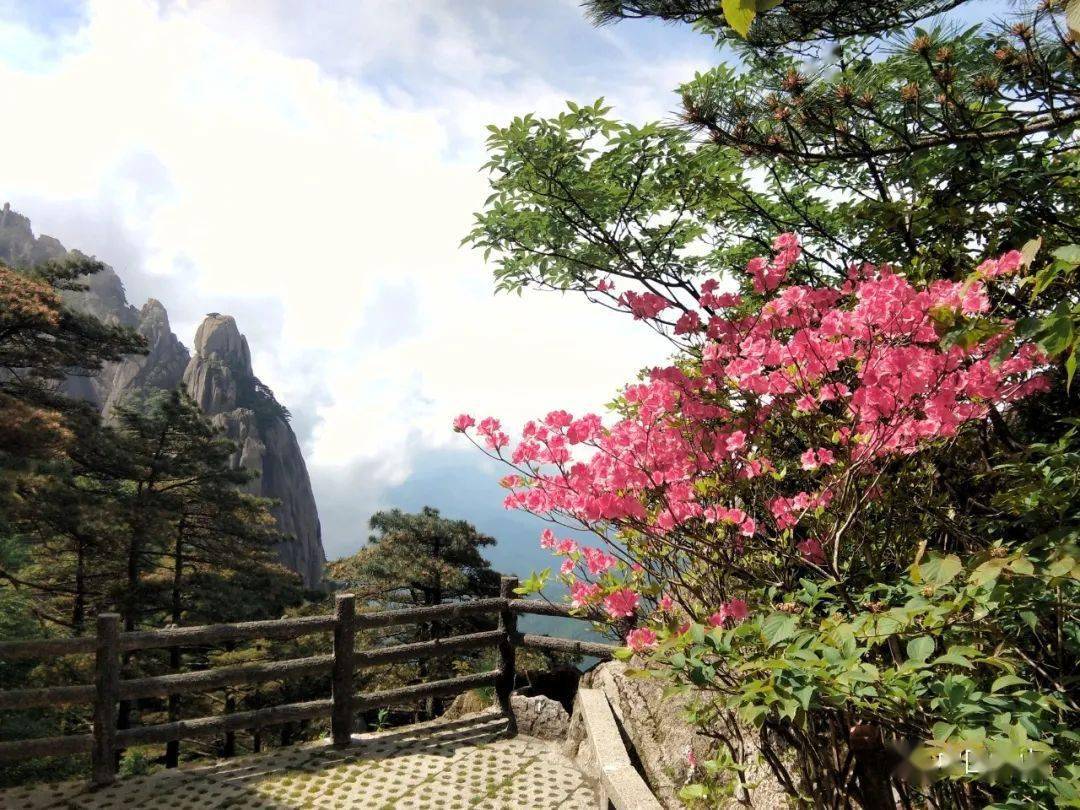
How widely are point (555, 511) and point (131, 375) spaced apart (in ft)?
199

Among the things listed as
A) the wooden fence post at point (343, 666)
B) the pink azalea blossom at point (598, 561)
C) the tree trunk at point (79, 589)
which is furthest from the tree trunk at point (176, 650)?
the pink azalea blossom at point (598, 561)

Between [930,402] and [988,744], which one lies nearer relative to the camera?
[988,744]

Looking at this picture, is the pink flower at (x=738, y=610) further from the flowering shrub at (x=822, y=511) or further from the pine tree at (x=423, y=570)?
the pine tree at (x=423, y=570)

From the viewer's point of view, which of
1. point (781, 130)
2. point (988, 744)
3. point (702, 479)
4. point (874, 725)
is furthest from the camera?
point (702, 479)

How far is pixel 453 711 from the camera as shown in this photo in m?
7.50

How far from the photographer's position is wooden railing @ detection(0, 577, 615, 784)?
16.7 ft

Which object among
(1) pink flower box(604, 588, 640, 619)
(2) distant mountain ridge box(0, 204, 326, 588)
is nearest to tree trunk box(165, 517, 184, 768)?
(1) pink flower box(604, 588, 640, 619)

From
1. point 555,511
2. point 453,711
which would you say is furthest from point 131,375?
point 555,511

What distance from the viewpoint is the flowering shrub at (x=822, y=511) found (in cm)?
187

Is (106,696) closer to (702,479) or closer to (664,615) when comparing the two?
(664,615)

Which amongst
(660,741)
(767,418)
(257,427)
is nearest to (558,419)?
(767,418)

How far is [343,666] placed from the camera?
5.93m

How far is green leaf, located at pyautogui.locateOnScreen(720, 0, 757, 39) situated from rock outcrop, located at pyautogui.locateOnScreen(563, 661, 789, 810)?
3612mm

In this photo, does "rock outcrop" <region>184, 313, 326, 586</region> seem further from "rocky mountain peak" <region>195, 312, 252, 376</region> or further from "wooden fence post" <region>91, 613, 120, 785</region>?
"wooden fence post" <region>91, 613, 120, 785</region>
